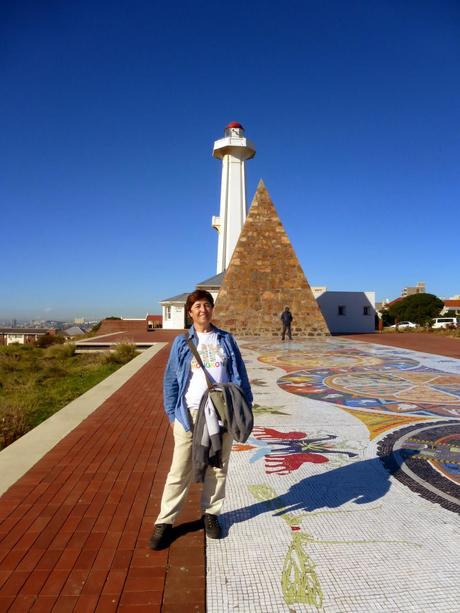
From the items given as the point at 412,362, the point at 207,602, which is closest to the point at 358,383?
the point at 412,362

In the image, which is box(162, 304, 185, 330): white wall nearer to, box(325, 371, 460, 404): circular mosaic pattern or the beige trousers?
box(325, 371, 460, 404): circular mosaic pattern

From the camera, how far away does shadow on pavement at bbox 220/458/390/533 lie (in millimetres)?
2906

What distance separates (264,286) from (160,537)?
17021 millimetres

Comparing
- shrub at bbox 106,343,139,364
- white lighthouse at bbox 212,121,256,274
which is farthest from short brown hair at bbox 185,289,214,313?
white lighthouse at bbox 212,121,256,274

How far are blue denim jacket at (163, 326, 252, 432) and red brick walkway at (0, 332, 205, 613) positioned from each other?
0.78m

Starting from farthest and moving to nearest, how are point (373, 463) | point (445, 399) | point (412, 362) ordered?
point (412, 362) → point (445, 399) → point (373, 463)

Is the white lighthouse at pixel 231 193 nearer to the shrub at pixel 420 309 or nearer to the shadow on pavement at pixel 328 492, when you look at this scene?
the shadow on pavement at pixel 328 492

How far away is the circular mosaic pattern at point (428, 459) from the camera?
318 centimetres

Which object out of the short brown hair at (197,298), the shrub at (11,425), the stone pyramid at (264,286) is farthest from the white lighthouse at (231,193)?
the short brown hair at (197,298)

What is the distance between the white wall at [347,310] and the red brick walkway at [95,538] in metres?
22.7

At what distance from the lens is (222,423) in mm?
2500

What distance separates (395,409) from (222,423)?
399 centimetres

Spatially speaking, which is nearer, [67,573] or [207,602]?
[207,602]

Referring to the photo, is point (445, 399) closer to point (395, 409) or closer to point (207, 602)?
point (395, 409)
